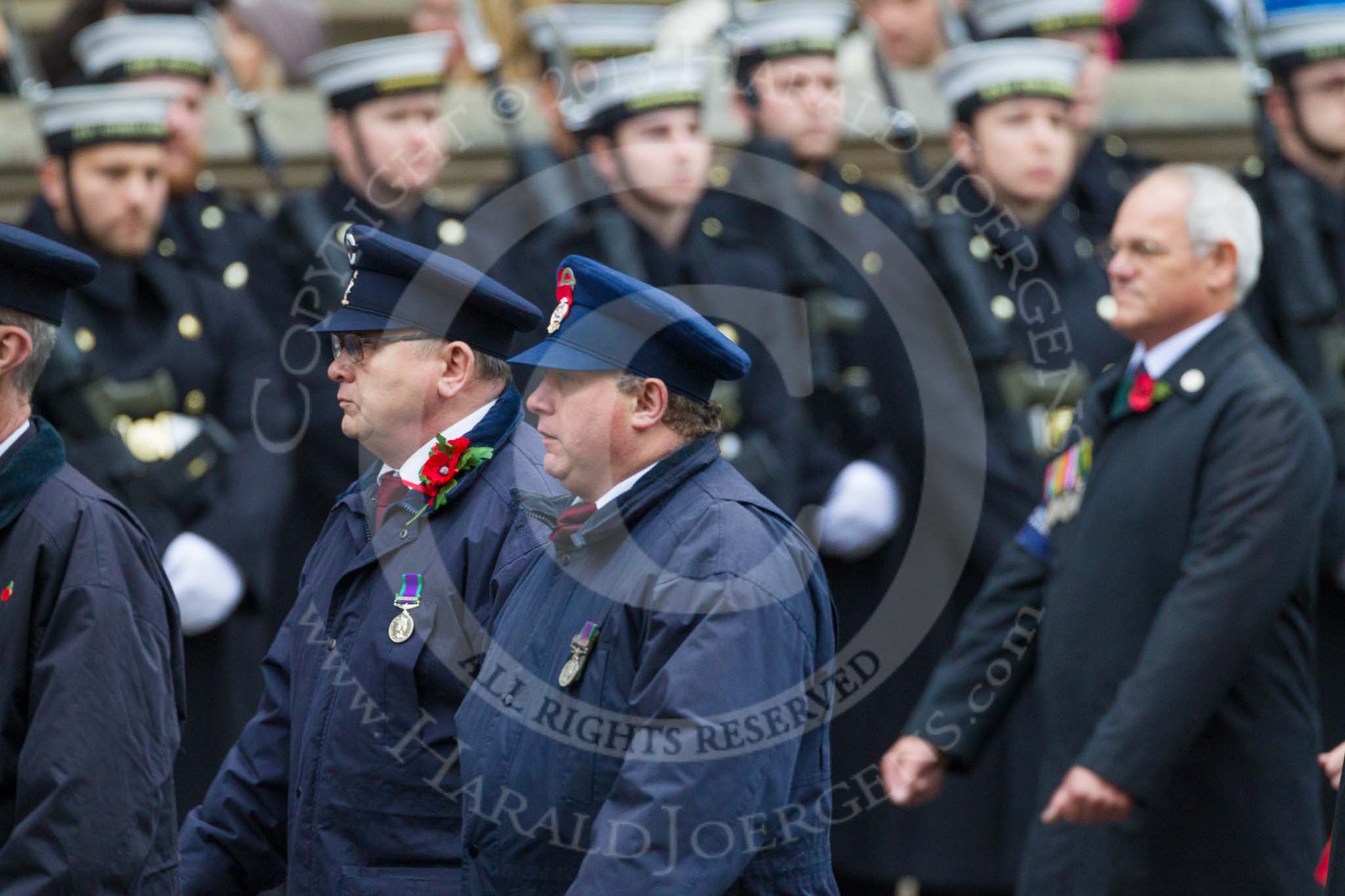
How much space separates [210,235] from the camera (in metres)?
6.89

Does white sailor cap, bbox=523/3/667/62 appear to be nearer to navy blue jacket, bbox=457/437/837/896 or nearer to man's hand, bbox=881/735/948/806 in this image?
man's hand, bbox=881/735/948/806

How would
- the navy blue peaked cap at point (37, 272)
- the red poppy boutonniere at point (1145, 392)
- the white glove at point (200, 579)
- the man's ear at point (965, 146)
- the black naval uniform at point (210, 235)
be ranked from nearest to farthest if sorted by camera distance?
the navy blue peaked cap at point (37, 272) → the red poppy boutonniere at point (1145, 392) → the white glove at point (200, 579) → the black naval uniform at point (210, 235) → the man's ear at point (965, 146)

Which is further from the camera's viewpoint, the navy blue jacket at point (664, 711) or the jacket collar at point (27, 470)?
the jacket collar at point (27, 470)

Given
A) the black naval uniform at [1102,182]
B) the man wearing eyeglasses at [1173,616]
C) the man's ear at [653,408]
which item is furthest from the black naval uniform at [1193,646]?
the black naval uniform at [1102,182]

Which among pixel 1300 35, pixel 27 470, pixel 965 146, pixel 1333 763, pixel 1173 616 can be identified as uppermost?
pixel 1300 35

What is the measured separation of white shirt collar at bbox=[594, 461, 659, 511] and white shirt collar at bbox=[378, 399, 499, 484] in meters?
0.47

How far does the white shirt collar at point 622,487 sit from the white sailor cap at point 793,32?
3969mm

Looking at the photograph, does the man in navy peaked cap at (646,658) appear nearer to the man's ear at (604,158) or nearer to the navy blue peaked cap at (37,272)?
the navy blue peaked cap at (37,272)

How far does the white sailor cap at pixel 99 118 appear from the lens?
258 inches

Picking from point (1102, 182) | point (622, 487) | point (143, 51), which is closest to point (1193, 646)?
point (622, 487)

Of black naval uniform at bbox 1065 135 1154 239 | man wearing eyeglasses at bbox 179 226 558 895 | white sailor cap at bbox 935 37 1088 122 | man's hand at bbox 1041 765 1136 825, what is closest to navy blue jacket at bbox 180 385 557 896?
man wearing eyeglasses at bbox 179 226 558 895

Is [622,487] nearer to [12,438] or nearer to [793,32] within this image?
[12,438]

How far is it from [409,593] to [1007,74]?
146 inches

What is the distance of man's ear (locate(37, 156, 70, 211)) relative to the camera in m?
6.58
